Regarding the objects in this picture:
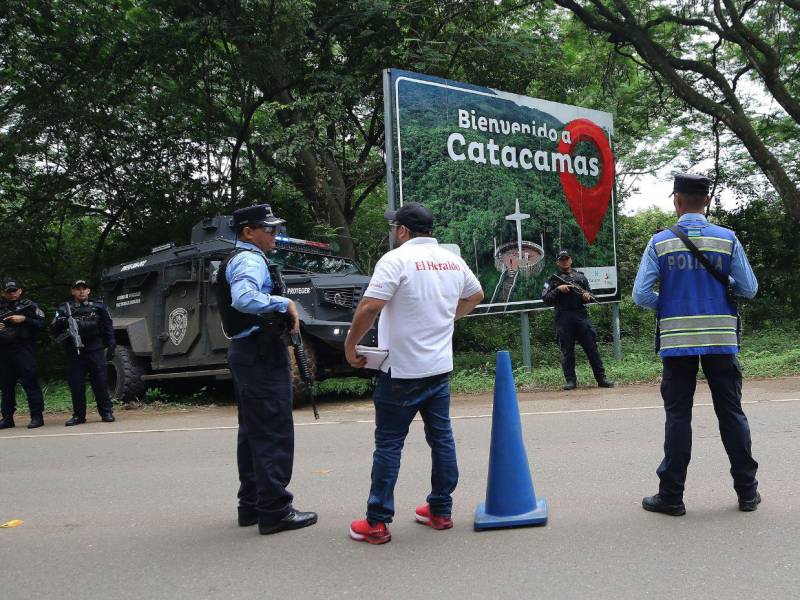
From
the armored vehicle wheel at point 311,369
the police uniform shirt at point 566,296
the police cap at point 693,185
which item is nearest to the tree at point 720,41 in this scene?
the police uniform shirt at point 566,296

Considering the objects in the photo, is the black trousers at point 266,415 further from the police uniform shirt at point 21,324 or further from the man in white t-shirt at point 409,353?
the police uniform shirt at point 21,324

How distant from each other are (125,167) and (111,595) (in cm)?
1434

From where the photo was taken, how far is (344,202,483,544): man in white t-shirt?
429 cm

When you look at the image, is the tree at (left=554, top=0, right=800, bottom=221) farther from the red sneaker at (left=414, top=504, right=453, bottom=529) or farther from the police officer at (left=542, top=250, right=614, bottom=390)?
the red sneaker at (left=414, top=504, right=453, bottom=529)

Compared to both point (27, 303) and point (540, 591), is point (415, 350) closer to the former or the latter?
point (540, 591)

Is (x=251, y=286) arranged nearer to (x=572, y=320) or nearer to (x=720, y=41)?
(x=572, y=320)

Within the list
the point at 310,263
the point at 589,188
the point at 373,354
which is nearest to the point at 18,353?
the point at 310,263

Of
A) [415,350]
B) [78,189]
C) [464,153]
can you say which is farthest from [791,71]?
[415,350]

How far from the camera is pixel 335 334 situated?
1023cm

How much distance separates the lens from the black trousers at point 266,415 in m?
4.54

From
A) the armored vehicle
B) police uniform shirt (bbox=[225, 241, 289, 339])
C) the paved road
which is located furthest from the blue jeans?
the armored vehicle

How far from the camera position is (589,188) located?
14.9 metres

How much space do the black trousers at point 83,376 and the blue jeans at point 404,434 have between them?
7146 millimetres

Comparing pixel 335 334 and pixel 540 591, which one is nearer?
pixel 540 591
